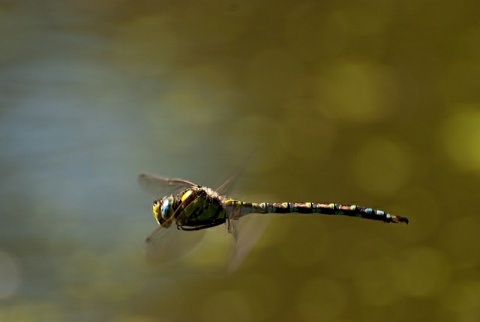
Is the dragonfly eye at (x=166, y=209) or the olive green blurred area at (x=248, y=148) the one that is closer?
the dragonfly eye at (x=166, y=209)

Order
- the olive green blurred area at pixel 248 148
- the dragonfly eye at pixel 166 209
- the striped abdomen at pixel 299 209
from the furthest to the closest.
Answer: the olive green blurred area at pixel 248 148 → the striped abdomen at pixel 299 209 → the dragonfly eye at pixel 166 209

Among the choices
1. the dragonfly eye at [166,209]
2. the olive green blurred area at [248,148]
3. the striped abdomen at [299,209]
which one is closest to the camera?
the dragonfly eye at [166,209]

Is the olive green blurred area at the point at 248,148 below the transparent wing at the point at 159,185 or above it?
above

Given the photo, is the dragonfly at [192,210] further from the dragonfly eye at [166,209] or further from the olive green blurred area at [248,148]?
the olive green blurred area at [248,148]

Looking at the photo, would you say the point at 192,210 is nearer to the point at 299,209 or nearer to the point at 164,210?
the point at 164,210

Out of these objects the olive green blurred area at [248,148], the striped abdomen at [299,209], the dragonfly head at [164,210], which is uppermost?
the olive green blurred area at [248,148]

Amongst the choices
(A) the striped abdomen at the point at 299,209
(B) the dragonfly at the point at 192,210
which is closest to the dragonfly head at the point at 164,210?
(B) the dragonfly at the point at 192,210

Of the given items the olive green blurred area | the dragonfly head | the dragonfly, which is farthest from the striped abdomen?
the olive green blurred area

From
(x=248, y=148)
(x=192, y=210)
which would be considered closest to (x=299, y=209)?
(x=192, y=210)
